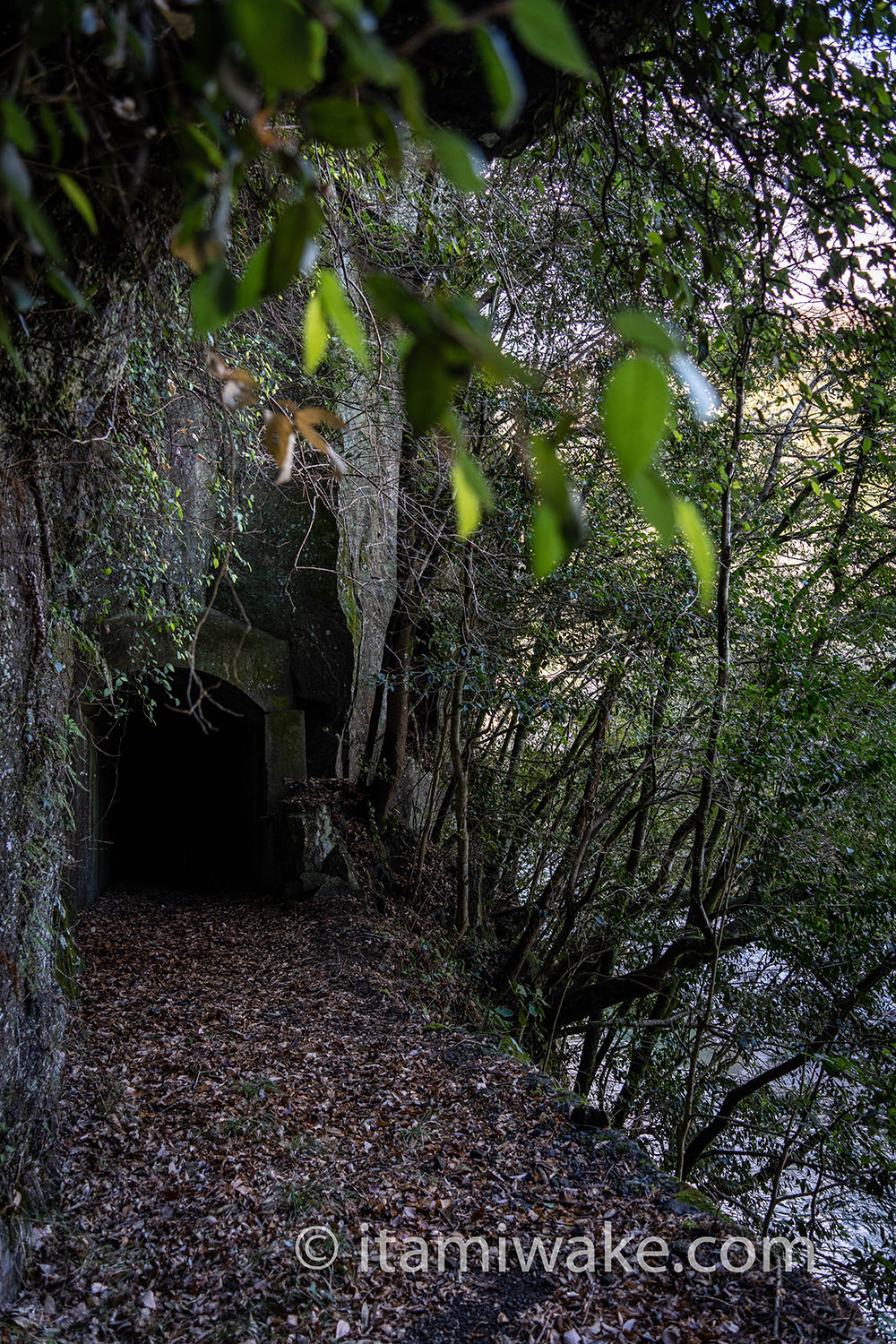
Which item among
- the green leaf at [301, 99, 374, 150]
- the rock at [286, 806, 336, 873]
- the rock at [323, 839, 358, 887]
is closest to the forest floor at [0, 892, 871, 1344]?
the rock at [323, 839, 358, 887]

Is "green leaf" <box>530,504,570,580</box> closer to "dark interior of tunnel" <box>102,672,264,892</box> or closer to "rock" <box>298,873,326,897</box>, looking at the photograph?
"rock" <box>298,873,326,897</box>

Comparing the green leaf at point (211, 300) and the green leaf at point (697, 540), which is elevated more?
the green leaf at point (211, 300)

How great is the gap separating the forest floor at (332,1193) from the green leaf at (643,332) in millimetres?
2973

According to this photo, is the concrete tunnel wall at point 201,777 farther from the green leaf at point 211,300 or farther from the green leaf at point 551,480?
the green leaf at point 551,480

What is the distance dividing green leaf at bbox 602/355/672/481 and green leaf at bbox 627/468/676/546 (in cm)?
3

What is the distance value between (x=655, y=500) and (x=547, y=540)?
0.09 metres

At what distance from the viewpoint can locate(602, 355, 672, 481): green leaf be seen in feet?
2.06

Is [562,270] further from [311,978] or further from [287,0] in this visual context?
[287,0]

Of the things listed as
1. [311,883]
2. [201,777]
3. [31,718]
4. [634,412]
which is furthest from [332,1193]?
[201,777]

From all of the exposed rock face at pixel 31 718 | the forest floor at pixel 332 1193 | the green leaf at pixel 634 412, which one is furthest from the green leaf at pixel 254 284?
the forest floor at pixel 332 1193

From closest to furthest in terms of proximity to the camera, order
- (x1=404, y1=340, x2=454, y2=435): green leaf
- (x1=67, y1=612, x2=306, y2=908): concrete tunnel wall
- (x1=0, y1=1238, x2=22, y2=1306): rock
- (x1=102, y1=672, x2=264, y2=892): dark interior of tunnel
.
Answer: (x1=404, y1=340, x2=454, y2=435): green leaf, (x1=0, y1=1238, x2=22, y2=1306): rock, (x1=67, y1=612, x2=306, y2=908): concrete tunnel wall, (x1=102, y1=672, x2=264, y2=892): dark interior of tunnel

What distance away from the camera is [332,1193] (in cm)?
320

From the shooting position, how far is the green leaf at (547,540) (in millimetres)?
690

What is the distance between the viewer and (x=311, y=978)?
5.61m
